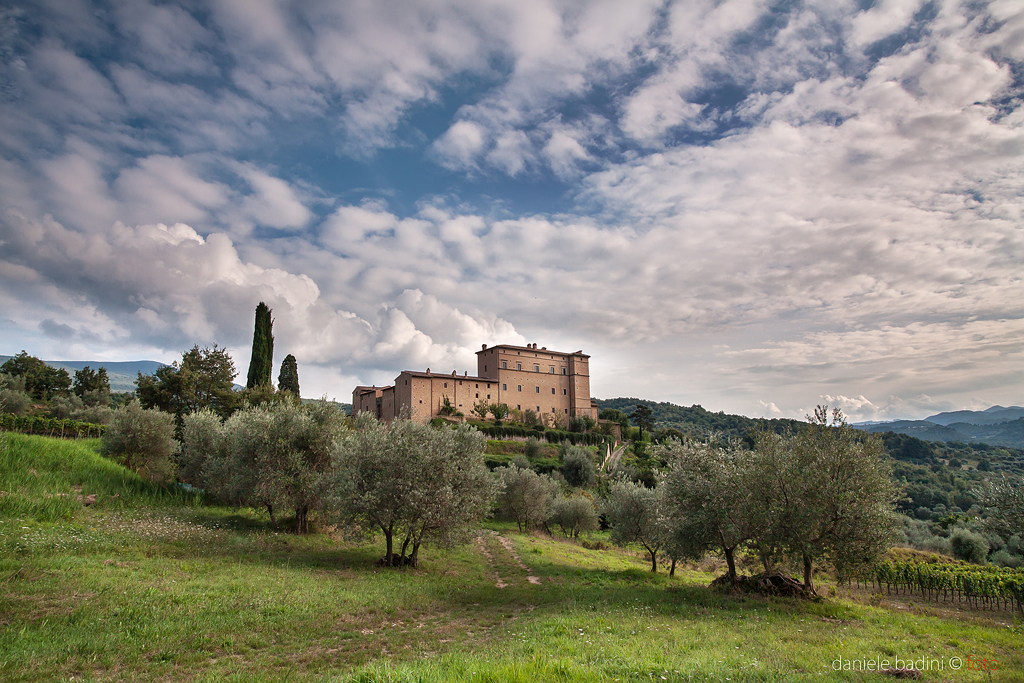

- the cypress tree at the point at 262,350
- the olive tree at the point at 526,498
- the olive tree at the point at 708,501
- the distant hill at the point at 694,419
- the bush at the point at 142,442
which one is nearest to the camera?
the olive tree at the point at 708,501

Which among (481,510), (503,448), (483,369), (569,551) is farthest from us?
(483,369)

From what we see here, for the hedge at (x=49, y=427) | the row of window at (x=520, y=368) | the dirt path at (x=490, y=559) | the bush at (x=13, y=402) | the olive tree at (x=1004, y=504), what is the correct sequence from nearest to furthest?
1. the olive tree at (x=1004, y=504)
2. the dirt path at (x=490, y=559)
3. the hedge at (x=49, y=427)
4. the bush at (x=13, y=402)
5. the row of window at (x=520, y=368)

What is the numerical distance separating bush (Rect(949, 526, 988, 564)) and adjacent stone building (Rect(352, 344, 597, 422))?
154 feet

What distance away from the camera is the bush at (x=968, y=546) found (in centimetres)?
3422

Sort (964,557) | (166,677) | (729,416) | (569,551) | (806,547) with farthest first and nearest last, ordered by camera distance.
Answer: (729,416), (964,557), (569,551), (806,547), (166,677)

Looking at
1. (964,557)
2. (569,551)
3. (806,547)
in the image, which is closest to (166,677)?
(806,547)

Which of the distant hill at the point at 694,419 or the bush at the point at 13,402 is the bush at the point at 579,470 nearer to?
the bush at the point at 13,402

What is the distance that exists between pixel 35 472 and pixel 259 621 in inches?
671

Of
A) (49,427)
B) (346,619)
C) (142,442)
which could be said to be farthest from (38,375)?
(346,619)

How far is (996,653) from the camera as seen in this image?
1106 cm

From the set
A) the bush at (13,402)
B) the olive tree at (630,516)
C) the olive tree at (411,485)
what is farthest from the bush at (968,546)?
the bush at (13,402)

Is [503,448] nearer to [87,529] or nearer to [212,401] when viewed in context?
[212,401]

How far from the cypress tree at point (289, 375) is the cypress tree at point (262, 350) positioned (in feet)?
16.1

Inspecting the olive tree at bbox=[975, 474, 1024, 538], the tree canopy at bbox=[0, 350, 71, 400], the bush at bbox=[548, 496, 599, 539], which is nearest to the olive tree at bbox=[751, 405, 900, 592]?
the olive tree at bbox=[975, 474, 1024, 538]
